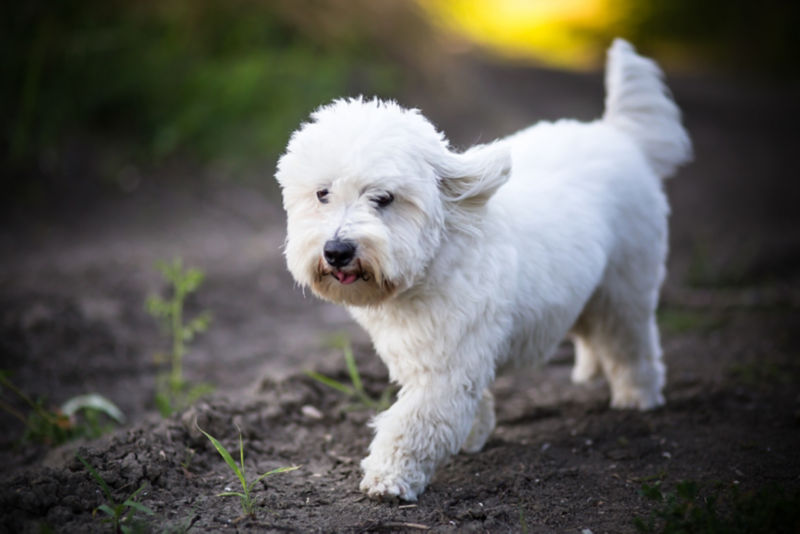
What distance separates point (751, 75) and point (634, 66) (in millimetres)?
14418

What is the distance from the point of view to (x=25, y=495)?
291cm

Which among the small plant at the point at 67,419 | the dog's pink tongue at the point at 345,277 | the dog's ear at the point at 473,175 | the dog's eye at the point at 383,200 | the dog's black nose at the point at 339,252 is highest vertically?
the dog's ear at the point at 473,175

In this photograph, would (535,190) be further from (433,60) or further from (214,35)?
(433,60)

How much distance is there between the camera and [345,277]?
3105 mm

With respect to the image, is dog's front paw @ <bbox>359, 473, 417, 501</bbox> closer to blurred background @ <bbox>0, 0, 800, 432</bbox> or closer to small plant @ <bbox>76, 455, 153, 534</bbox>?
small plant @ <bbox>76, 455, 153, 534</bbox>

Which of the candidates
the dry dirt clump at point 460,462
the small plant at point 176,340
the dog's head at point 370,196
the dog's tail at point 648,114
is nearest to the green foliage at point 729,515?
the dry dirt clump at point 460,462

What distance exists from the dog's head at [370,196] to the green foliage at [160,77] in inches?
234

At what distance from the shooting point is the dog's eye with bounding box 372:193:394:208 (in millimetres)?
3156

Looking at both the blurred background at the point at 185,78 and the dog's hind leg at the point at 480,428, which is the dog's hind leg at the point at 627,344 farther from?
the blurred background at the point at 185,78

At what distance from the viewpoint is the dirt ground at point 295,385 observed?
320cm

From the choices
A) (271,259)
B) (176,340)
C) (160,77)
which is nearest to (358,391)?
(176,340)

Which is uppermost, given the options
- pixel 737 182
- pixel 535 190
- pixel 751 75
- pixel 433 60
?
pixel 751 75

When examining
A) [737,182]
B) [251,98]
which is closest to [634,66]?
[251,98]

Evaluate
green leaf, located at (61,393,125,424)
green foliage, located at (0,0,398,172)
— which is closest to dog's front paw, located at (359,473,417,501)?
green leaf, located at (61,393,125,424)
